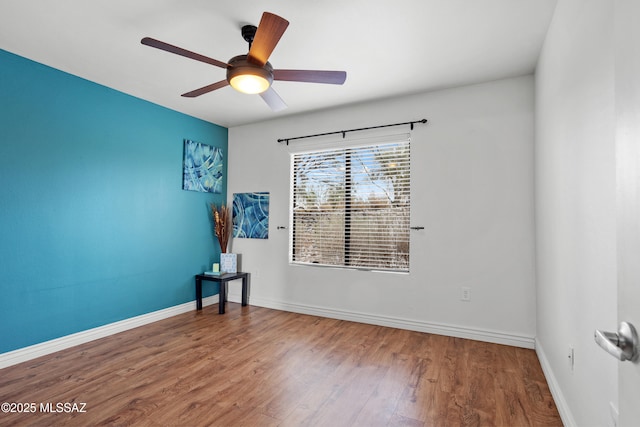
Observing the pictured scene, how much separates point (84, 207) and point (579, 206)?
3.79 meters

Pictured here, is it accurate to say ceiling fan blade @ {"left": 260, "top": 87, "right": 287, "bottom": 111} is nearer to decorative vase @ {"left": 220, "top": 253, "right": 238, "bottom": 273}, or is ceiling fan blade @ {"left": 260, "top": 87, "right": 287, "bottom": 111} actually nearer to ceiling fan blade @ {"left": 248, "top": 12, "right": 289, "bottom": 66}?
ceiling fan blade @ {"left": 248, "top": 12, "right": 289, "bottom": 66}

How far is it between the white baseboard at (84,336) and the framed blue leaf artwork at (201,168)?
4.95 ft

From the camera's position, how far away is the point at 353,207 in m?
3.83

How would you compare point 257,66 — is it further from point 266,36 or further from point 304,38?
point 304,38

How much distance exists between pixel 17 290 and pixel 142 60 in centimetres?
214

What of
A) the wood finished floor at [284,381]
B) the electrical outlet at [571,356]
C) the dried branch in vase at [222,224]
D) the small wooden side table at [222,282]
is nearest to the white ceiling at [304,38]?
the dried branch in vase at [222,224]

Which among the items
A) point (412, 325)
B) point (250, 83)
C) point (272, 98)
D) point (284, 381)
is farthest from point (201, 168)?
point (412, 325)

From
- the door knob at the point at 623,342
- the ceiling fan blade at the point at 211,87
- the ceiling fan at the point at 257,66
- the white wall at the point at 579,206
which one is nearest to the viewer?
the door knob at the point at 623,342

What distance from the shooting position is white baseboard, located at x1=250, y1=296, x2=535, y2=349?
9.73ft

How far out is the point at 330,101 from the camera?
12.0 feet

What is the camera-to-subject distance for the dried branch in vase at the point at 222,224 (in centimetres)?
440

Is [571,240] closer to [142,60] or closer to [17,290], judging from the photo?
[142,60]

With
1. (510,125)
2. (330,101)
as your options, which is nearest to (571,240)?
(510,125)

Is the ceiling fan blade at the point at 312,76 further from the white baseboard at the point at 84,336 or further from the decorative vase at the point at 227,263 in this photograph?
the white baseboard at the point at 84,336
